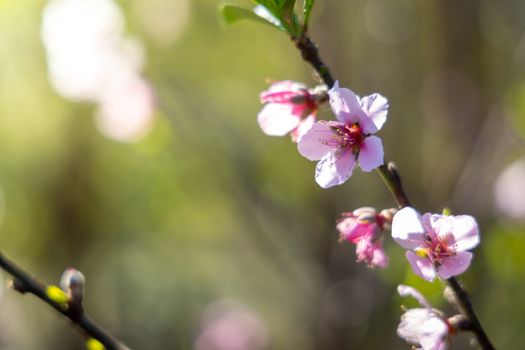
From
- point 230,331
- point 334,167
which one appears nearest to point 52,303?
point 334,167

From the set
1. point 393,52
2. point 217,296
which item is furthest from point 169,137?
point 217,296

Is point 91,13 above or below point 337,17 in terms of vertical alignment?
above

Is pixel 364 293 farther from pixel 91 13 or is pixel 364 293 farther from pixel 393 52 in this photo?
pixel 91 13

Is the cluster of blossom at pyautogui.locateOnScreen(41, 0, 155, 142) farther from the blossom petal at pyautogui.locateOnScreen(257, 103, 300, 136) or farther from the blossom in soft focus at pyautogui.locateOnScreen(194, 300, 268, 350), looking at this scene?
the blossom petal at pyautogui.locateOnScreen(257, 103, 300, 136)

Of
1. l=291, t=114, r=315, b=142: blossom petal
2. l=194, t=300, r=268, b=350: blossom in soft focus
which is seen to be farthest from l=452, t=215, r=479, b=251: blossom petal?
l=194, t=300, r=268, b=350: blossom in soft focus

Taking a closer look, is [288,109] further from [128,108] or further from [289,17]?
[128,108]

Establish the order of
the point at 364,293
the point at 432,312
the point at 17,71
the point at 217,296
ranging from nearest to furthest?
the point at 432,312 → the point at 364,293 → the point at 17,71 → the point at 217,296
